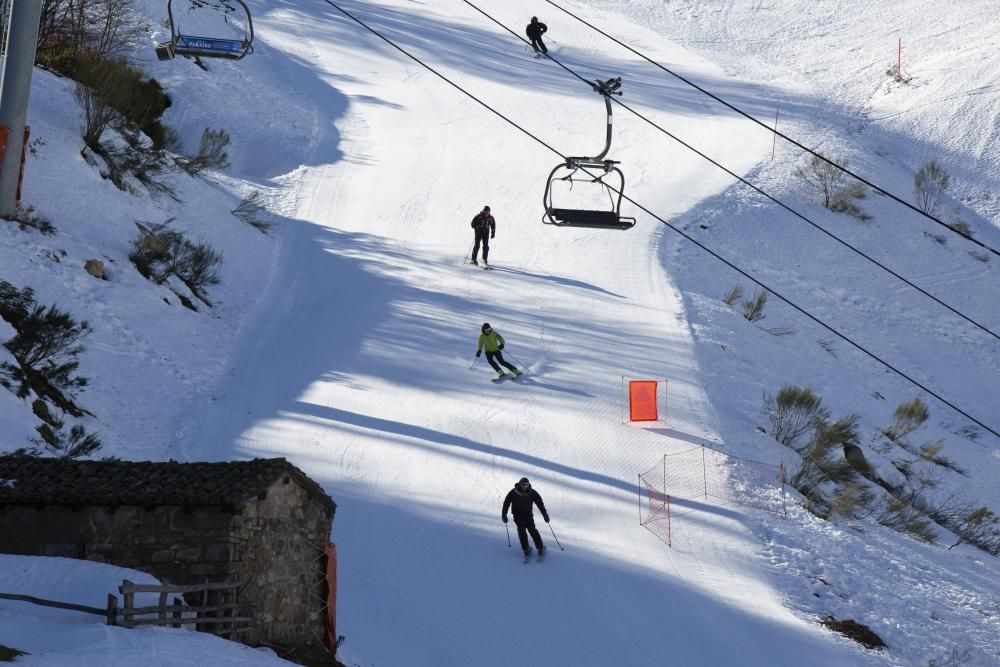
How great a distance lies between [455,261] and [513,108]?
47.2ft

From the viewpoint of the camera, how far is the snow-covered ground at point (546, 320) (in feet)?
52.4

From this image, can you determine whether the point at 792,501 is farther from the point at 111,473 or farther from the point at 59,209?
the point at 59,209

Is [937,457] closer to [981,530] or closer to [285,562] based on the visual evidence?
[981,530]

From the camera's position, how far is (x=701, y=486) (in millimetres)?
18953

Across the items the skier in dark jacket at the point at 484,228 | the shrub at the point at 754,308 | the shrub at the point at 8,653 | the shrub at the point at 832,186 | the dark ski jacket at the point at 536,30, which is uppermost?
the dark ski jacket at the point at 536,30

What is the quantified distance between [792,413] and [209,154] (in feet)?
59.3

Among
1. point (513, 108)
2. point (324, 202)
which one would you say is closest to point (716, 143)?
point (513, 108)

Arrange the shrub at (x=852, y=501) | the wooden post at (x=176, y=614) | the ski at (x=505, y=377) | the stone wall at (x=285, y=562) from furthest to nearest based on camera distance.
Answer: the ski at (x=505, y=377), the shrub at (x=852, y=501), the stone wall at (x=285, y=562), the wooden post at (x=176, y=614)

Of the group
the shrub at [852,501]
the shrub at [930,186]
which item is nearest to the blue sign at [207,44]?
the shrub at [852,501]

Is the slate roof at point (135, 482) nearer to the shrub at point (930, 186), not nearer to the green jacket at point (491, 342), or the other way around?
the green jacket at point (491, 342)

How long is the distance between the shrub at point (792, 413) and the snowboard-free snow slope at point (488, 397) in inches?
55.9

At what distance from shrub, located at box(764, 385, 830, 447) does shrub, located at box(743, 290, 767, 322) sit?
4.51 meters

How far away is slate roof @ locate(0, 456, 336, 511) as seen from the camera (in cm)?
1097

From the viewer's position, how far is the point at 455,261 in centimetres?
2859
